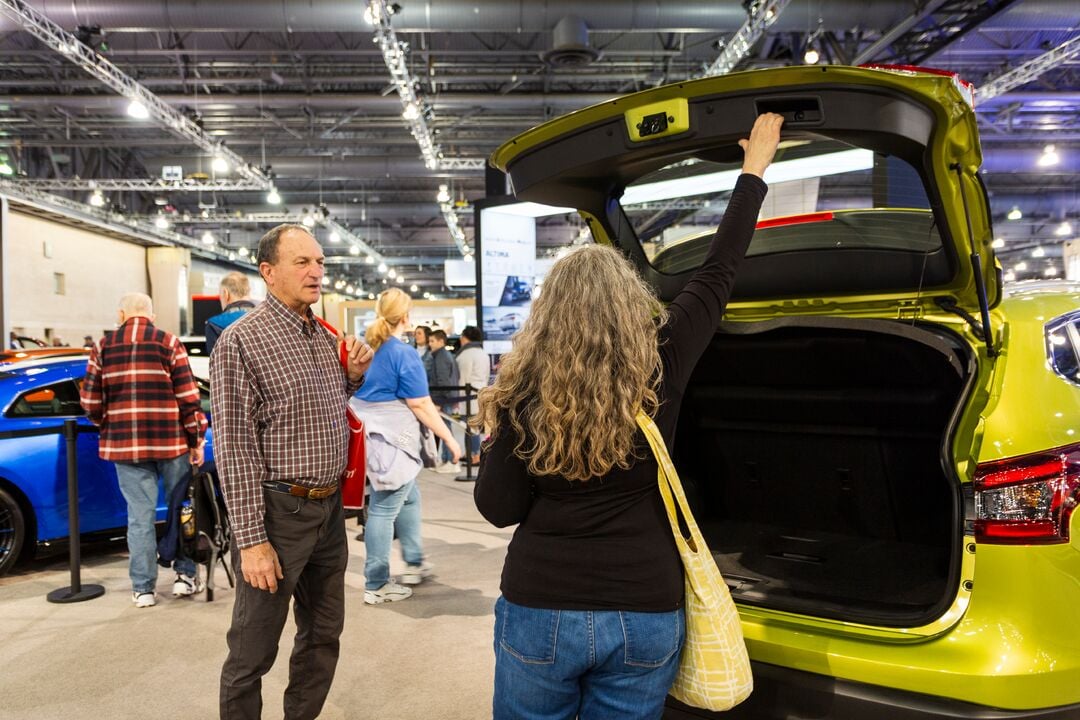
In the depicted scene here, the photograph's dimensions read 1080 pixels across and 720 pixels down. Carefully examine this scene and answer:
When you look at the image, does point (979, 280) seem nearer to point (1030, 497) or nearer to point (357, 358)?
point (1030, 497)

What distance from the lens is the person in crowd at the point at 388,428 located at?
14.3 ft

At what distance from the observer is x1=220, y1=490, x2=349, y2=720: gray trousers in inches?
90.6

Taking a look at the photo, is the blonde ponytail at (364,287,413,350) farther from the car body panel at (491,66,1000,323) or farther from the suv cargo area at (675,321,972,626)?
the car body panel at (491,66,1000,323)

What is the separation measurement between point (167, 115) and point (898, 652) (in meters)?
14.2

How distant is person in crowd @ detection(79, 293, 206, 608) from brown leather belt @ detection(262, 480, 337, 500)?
2437 mm

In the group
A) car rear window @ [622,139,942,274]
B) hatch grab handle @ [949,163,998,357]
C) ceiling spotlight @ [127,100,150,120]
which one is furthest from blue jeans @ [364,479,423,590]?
ceiling spotlight @ [127,100,150,120]

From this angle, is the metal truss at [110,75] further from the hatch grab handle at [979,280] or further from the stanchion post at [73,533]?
the hatch grab handle at [979,280]

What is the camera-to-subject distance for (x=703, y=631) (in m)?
1.56

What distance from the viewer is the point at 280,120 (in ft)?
50.2

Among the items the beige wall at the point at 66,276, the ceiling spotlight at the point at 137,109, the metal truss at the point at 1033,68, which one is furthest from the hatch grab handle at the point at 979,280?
the beige wall at the point at 66,276

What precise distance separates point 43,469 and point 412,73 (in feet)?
32.6

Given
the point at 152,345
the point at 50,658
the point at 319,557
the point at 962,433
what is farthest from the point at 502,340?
the point at 962,433

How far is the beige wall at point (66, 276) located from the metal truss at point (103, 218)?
406 mm

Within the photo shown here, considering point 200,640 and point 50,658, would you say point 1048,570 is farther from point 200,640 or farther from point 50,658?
point 50,658
